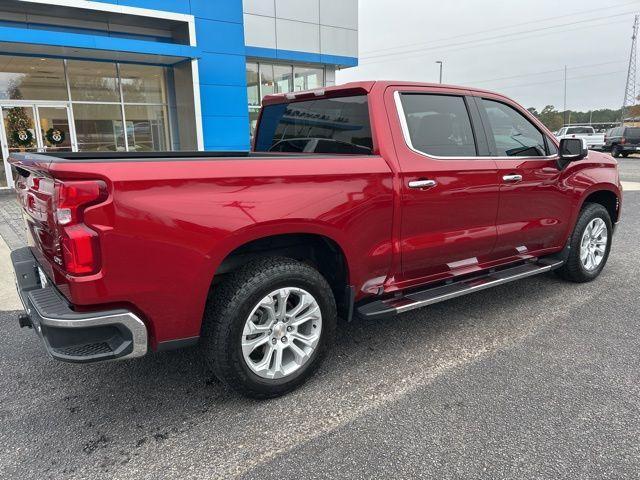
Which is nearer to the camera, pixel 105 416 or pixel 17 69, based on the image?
pixel 105 416

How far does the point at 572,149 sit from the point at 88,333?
4.19m

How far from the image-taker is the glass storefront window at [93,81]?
43.8 ft

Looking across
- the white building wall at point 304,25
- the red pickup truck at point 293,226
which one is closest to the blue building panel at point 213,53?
the white building wall at point 304,25

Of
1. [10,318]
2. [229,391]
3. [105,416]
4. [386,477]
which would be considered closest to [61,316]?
[105,416]

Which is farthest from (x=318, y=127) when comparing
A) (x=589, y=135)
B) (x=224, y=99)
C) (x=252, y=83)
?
(x=589, y=135)

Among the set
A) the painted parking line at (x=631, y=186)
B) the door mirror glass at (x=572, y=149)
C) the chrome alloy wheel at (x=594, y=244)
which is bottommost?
the painted parking line at (x=631, y=186)

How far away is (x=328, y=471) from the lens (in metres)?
2.33

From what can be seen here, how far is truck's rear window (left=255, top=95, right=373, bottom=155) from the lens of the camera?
3455mm

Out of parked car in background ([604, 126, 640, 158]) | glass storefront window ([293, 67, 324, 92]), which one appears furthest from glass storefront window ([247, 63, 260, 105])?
parked car in background ([604, 126, 640, 158])

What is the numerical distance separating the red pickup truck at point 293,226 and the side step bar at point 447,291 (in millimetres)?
19

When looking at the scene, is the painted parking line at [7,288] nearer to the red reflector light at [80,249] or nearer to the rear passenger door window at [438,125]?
the red reflector light at [80,249]

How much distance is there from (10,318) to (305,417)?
3102mm

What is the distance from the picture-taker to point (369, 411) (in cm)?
282

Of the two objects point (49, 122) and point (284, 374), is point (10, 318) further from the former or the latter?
point (49, 122)
